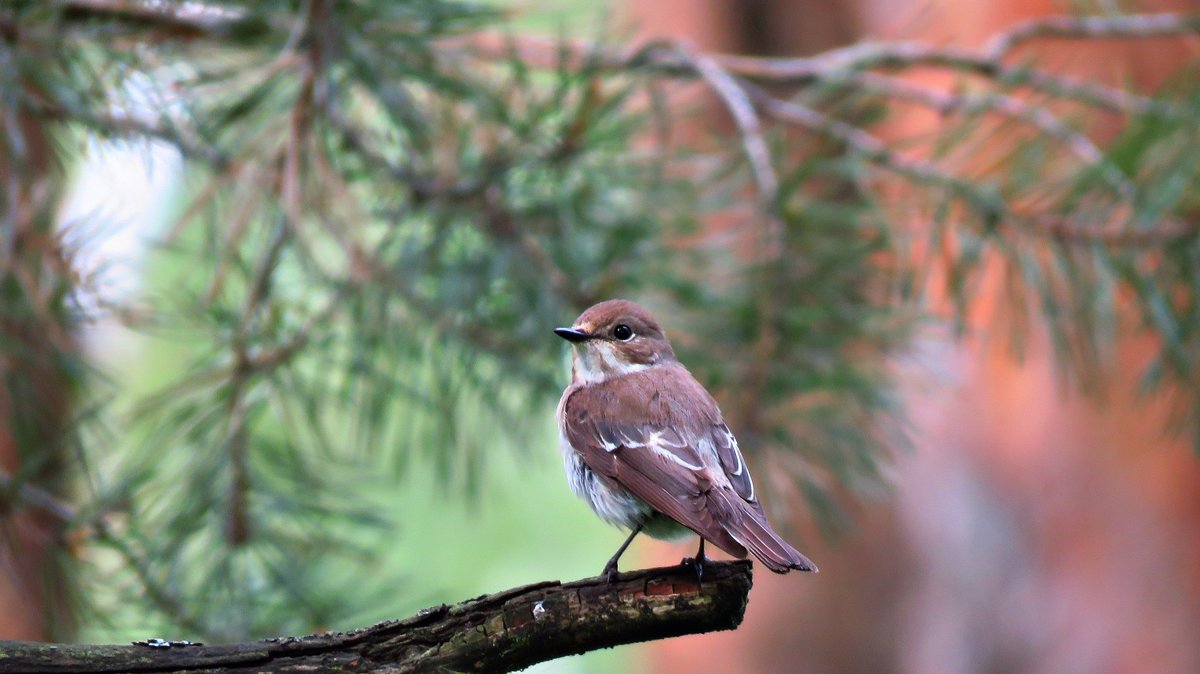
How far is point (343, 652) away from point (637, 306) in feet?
5.91

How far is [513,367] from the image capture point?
3.64 metres

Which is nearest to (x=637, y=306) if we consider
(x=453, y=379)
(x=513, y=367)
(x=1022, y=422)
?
(x=513, y=367)

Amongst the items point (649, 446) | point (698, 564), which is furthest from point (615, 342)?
point (698, 564)

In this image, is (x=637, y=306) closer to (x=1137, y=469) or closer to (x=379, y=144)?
(x=379, y=144)

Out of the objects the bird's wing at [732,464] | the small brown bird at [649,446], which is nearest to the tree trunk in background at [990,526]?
the small brown bird at [649,446]

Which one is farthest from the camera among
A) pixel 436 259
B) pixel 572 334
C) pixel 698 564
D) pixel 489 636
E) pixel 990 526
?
pixel 990 526

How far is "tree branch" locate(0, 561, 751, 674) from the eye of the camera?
1.73 m

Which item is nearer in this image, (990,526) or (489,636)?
(489,636)

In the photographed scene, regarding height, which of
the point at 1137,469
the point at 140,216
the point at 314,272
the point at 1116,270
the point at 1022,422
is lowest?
the point at 1137,469

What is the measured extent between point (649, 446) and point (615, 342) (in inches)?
24.2

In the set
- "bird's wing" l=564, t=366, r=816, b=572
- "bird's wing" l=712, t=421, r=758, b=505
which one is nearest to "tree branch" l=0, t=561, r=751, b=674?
"bird's wing" l=564, t=366, r=816, b=572

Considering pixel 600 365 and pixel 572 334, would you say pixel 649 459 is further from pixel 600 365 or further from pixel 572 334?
pixel 600 365

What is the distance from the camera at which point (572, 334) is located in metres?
3.22

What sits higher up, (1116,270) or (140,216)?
(140,216)
